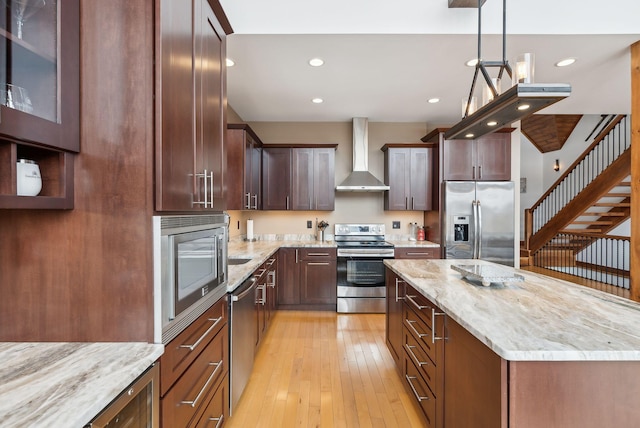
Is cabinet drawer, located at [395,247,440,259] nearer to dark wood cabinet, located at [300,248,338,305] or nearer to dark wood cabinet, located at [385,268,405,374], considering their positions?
dark wood cabinet, located at [300,248,338,305]

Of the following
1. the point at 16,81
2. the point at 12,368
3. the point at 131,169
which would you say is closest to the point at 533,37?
the point at 131,169

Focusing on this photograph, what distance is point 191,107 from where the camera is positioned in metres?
1.39

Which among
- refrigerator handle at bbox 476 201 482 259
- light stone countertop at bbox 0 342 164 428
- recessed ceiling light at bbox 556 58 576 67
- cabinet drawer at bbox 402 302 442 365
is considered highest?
recessed ceiling light at bbox 556 58 576 67

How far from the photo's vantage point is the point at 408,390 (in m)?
2.24

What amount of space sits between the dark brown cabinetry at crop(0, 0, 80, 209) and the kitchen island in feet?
5.21

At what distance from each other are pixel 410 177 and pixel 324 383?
119 inches

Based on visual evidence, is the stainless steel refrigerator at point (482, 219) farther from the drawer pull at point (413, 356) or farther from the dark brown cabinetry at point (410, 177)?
the drawer pull at point (413, 356)

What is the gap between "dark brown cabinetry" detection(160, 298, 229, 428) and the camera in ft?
3.89

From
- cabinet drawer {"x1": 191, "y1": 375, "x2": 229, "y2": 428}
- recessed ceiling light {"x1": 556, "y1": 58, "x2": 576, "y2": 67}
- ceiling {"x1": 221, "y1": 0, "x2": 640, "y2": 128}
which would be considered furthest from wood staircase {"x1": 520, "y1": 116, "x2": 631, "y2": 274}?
cabinet drawer {"x1": 191, "y1": 375, "x2": 229, "y2": 428}

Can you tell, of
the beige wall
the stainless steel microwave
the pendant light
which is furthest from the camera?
the beige wall

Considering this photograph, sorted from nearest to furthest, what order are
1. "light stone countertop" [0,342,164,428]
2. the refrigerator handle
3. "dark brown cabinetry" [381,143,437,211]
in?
"light stone countertop" [0,342,164,428]
the refrigerator handle
"dark brown cabinetry" [381,143,437,211]

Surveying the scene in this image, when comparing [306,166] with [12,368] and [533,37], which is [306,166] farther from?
[12,368]

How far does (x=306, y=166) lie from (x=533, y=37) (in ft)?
9.36

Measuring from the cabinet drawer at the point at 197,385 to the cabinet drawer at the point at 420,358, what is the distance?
1.18m
